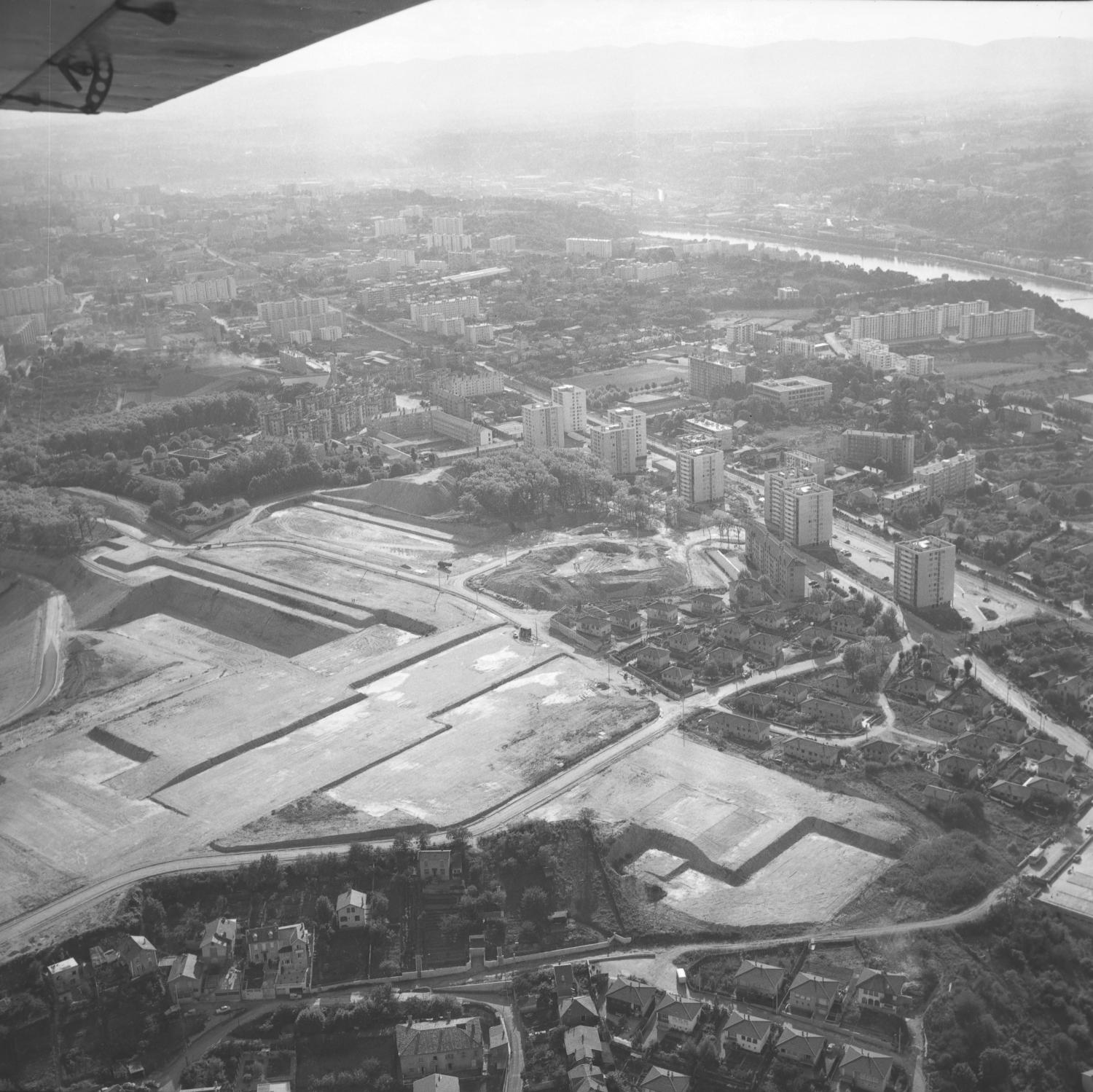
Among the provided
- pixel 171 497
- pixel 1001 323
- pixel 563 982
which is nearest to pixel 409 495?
pixel 171 497

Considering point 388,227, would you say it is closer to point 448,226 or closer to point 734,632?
point 448,226

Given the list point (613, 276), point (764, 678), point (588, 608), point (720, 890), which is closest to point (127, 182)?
point (613, 276)

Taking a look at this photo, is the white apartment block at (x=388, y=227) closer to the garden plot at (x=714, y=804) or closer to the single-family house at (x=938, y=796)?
the garden plot at (x=714, y=804)

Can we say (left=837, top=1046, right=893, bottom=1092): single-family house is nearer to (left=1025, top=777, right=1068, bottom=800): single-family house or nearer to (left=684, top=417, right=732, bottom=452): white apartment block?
(left=1025, top=777, right=1068, bottom=800): single-family house

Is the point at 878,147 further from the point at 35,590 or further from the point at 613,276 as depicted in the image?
the point at 35,590

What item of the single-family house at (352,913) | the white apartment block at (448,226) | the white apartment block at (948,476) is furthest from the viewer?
the white apartment block at (448,226)

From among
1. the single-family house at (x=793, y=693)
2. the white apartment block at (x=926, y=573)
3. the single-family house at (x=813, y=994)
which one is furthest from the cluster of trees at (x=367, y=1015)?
the white apartment block at (x=926, y=573)
